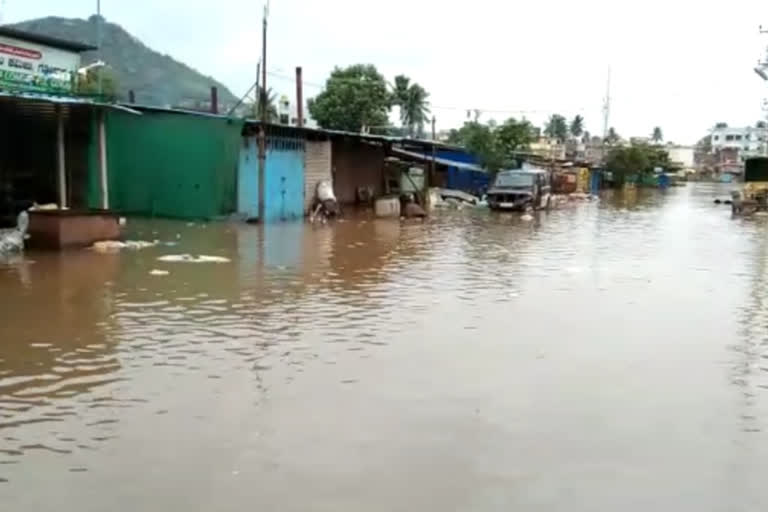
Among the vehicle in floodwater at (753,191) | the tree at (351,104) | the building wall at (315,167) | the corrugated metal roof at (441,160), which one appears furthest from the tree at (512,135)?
the building wall at (315,167)

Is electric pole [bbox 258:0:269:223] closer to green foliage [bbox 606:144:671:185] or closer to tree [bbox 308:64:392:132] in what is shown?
tree [bbox 308:64:392:132]

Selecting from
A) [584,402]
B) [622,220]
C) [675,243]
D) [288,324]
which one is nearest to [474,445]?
[584,402]

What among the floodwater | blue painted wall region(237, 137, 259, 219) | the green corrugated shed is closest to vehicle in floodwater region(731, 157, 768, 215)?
blue painted wall region(237, 137, 259, 219)

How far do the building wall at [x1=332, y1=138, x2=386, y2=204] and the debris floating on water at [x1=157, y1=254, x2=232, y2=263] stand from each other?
16.7 meters

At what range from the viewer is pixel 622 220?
2980 cm

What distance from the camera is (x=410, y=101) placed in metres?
72.3

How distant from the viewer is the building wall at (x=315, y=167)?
2772cm

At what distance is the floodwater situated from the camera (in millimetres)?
4645

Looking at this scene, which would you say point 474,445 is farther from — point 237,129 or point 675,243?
point 237,129

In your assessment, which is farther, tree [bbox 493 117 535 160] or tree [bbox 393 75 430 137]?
tree [bbox 393 75 430 137]

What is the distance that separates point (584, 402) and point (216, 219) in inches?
704

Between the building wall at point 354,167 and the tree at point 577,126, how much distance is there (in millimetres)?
97802

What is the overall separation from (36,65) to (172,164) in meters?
4.86

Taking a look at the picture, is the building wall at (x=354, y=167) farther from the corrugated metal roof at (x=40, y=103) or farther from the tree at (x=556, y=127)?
the tree at (x=556, y=127)
